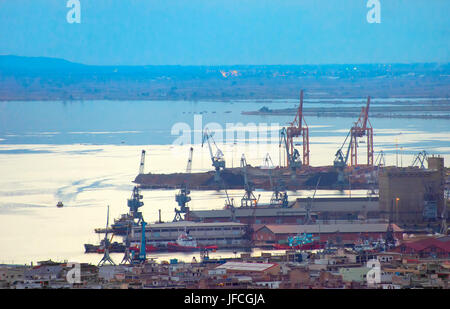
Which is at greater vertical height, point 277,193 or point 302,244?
point 277,193

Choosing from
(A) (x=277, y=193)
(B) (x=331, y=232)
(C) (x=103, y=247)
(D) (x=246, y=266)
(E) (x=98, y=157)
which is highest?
(E) (x=98, y=157)

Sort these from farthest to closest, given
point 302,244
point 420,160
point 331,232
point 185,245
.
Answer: point 420,160, point 331,232, point 185,245, point 302,244

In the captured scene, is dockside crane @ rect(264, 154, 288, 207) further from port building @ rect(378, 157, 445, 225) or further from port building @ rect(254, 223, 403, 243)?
port building @ rect(254, 223, 403, 243)

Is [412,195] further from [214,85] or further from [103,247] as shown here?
[214,85]

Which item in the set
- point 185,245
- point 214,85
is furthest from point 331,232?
point 214,85

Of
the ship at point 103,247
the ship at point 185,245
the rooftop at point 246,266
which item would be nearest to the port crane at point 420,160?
the ship at point 185,245

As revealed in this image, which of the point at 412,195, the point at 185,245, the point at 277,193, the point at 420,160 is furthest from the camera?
the point at 420,160

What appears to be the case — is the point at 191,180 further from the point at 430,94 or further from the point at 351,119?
the point at 430,94
